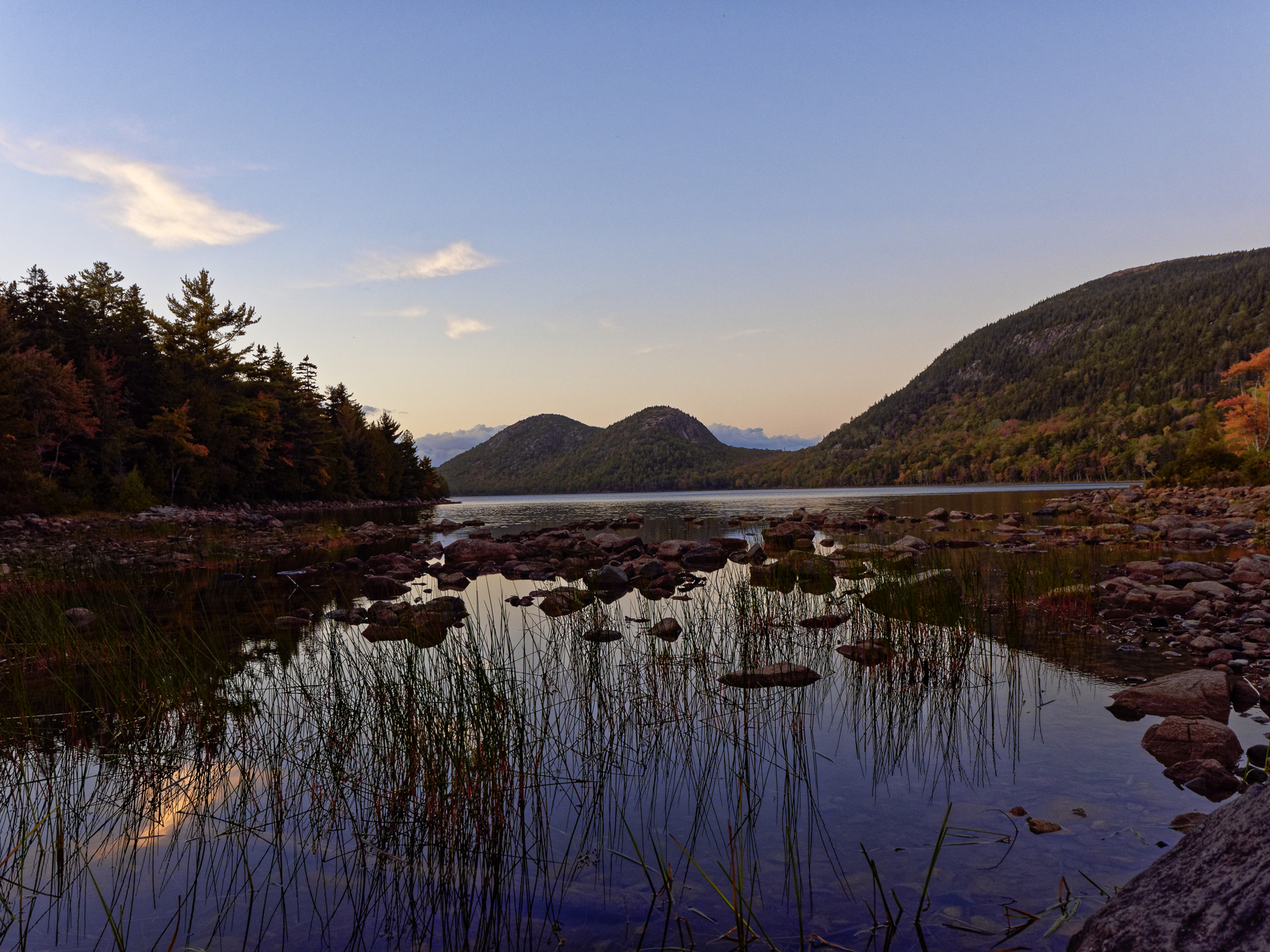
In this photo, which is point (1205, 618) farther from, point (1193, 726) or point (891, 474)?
point (891, 474)

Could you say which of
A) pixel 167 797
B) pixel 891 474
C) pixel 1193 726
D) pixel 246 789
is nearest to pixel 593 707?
pixel 246 789

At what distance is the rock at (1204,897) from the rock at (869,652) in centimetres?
573

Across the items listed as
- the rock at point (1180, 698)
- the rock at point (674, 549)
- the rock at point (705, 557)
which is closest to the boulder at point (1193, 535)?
the rock at point (705, 557)

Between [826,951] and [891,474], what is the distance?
16036cm

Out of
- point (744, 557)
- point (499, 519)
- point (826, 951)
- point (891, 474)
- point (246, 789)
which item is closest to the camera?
point (826, 951)

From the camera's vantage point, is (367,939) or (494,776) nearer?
(367,939)

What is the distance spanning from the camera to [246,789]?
16.6ft

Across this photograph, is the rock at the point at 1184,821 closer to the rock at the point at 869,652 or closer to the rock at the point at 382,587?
the rock at the point at 869,652

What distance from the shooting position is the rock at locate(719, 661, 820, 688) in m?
7.65

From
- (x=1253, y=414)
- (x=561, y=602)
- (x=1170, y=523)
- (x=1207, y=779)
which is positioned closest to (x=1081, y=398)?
(x=1253, y=414)

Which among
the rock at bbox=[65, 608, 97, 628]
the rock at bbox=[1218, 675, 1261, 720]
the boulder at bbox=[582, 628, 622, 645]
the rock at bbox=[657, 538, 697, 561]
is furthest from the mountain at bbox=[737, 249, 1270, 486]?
the rock at bbox=[65, 608, 97, 628]

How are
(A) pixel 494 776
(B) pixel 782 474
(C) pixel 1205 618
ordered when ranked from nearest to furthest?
1. (A) pixel 494 776
2. (C) pixel 1205 618
3. (B) pixel 782 474

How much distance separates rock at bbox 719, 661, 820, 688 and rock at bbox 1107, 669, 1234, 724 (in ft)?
9.45

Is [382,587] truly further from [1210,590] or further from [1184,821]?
[1210,590]
